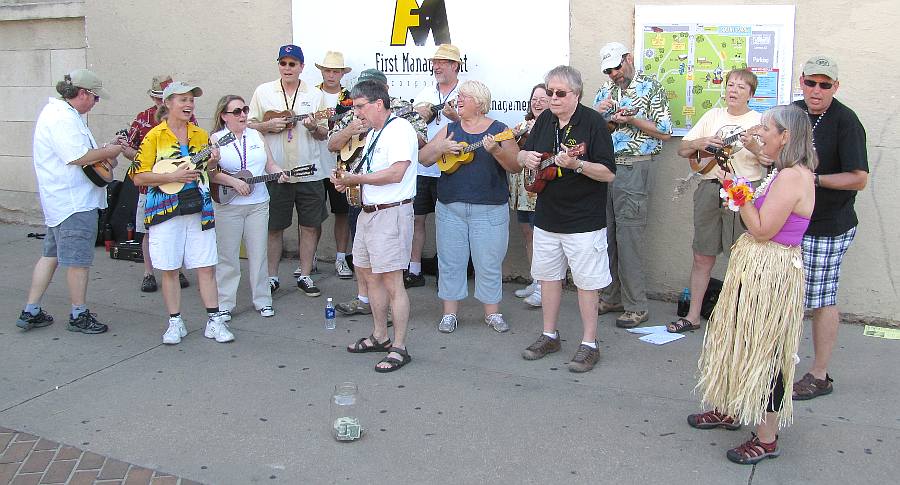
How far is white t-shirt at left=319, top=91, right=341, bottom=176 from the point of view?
7.21 metres

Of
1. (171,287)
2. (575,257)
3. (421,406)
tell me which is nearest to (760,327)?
(575,257)

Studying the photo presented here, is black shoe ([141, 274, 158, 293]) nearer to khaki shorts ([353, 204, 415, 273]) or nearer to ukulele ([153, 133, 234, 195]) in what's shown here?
ukulele ([153, 133, 234, 195])

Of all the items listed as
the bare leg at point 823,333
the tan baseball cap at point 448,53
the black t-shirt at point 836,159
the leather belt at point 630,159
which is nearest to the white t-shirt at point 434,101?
the tan baseball cap at point 448,53

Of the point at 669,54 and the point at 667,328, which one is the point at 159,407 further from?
the point at 669,54

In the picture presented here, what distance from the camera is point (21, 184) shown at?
9852 millimetres

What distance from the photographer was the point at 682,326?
605 centimetres

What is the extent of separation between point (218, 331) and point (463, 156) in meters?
2.11

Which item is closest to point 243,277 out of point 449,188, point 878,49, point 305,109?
point 305,109

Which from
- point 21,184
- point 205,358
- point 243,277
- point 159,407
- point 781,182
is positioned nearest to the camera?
point 781,182

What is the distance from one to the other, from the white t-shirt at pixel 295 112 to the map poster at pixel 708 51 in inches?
106

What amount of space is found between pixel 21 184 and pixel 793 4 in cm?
840

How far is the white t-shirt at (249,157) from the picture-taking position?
20.2ft

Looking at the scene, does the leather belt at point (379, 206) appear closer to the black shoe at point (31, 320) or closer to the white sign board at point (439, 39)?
the white sign board at point (439, 39)

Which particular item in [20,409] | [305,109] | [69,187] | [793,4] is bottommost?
[20,409]
